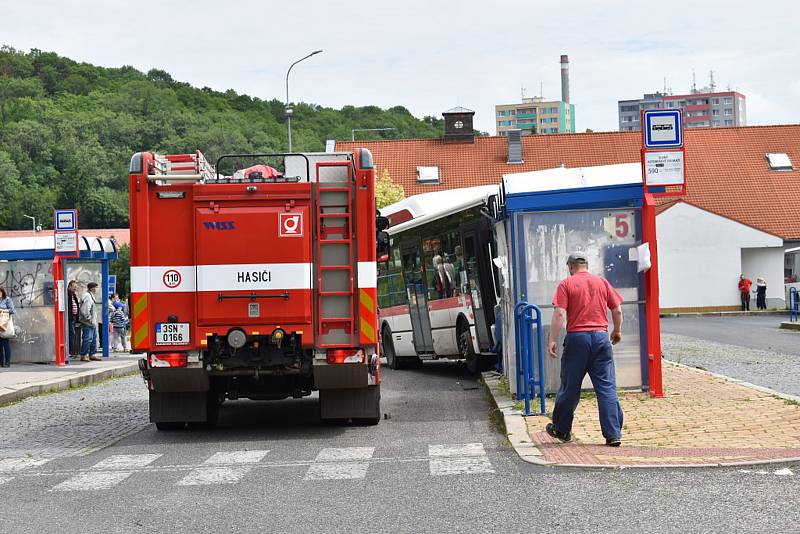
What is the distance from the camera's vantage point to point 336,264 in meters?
12.8

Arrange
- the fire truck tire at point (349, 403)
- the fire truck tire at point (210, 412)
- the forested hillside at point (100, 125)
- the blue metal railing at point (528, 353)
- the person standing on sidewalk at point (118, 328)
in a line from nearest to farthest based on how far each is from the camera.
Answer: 1. the blue metal railing at point (528, 353)
2. the fire truck tire at point (349, 403)
3. the fire truck tire at point (210, 412)
4. the person standing on sidewalk at point (118, 328)
5. the forested hillside at point (100, 125)

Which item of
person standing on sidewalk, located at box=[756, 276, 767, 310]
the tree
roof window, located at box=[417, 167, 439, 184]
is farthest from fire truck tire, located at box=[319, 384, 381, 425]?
roof window, located at box=[417, 167, 439, 184]

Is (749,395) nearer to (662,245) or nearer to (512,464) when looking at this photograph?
(512,464)

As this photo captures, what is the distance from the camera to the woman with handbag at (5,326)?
2605cm

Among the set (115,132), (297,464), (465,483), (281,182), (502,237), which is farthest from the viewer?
(115,132)

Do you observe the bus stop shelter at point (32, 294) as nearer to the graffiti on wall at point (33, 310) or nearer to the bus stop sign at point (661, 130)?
the graffiti on wall at point (33, 310)

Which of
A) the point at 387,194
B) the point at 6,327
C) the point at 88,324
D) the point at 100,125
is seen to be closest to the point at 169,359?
the point at 6,327

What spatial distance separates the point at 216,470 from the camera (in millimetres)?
10422

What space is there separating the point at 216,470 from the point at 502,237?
22.1ft

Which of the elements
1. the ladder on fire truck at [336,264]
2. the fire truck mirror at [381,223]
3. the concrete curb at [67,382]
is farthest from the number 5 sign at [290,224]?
the concrete curb at [67,382]

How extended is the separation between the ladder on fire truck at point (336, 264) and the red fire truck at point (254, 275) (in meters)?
0.01

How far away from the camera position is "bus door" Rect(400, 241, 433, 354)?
22.0m

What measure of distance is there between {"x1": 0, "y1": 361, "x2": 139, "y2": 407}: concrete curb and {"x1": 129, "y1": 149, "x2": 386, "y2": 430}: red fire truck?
22.2 feet

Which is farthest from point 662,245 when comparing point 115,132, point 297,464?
point 297,464
